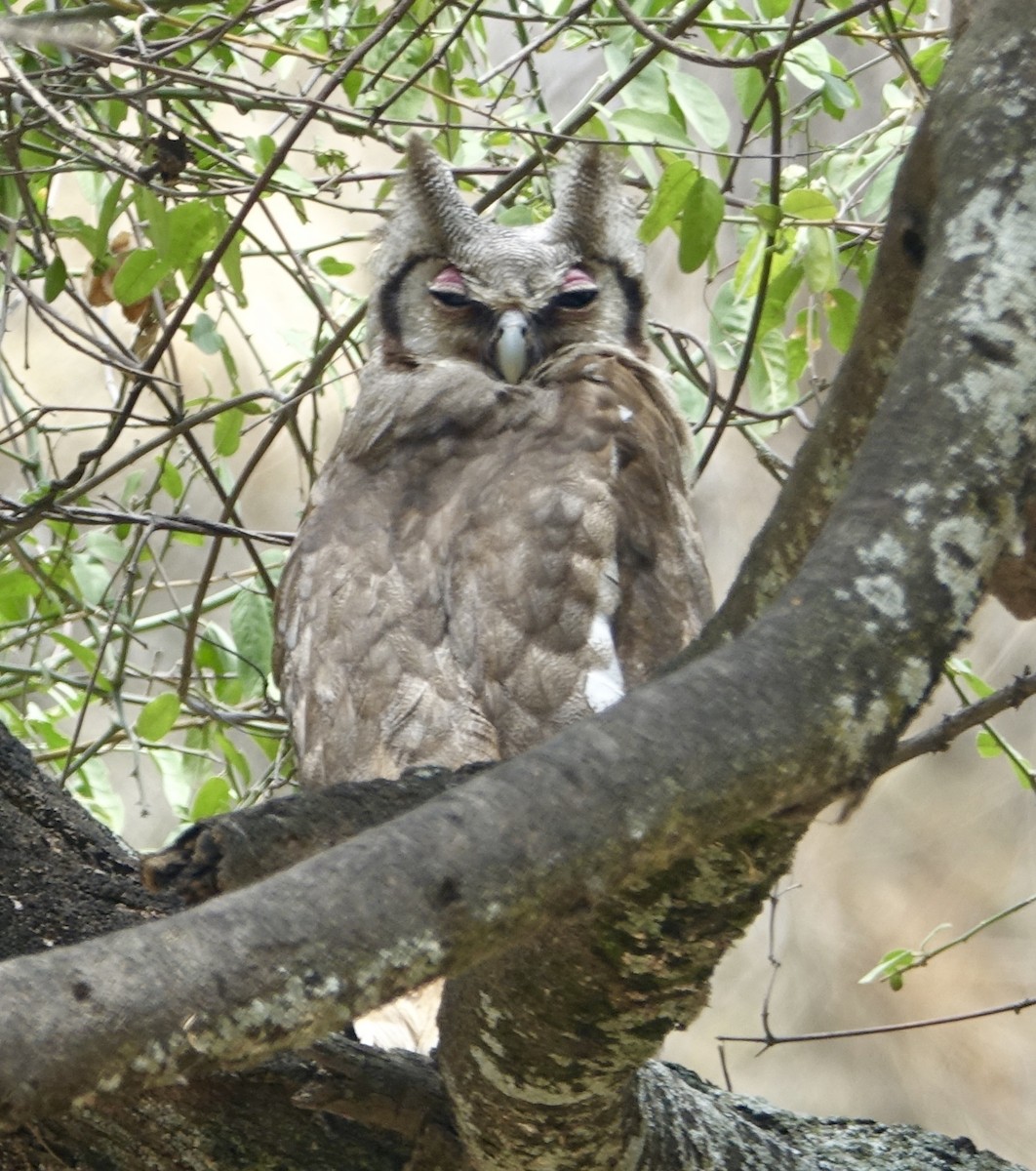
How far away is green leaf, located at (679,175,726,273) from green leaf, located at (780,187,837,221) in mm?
163

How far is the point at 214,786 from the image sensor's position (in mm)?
2725

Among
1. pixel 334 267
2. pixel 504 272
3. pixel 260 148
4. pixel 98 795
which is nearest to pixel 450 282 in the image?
pixel 504 272

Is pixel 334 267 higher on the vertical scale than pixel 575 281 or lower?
higher


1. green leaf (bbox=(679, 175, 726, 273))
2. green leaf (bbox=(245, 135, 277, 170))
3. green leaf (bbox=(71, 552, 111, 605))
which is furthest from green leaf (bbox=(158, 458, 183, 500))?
green leaf (bbox=(679, 175, 726, 273))

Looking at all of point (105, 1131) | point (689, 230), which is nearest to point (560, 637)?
point (689, 230)

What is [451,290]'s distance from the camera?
288 centimetres

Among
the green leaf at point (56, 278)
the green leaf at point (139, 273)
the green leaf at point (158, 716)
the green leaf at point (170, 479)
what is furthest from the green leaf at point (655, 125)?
the green leaf at point (158, 716)

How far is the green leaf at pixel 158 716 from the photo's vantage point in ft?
9.13

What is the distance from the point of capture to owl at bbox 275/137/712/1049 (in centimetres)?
231

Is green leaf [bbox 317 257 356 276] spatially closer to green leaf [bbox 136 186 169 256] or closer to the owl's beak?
the owl's beak

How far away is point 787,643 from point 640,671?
1495mm

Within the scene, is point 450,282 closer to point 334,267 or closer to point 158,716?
point 334,267

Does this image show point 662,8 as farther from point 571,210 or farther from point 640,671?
point 640,671

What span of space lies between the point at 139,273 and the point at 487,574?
28.7 inches
